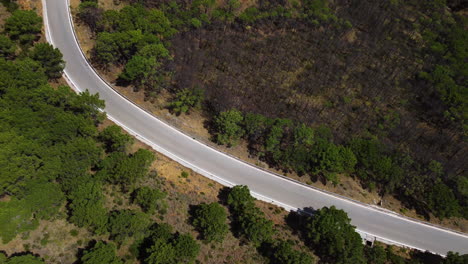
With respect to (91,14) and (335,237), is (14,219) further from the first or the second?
(91,14)

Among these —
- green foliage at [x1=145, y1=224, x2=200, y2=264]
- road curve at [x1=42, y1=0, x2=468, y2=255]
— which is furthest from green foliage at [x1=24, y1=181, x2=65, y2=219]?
road curve at [x1=42, y1=0, x2=468, y2=255]

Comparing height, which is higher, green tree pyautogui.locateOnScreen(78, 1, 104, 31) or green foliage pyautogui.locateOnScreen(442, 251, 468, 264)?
green tree pyautogui.locateOnScreen(78, 1, 104, 31)

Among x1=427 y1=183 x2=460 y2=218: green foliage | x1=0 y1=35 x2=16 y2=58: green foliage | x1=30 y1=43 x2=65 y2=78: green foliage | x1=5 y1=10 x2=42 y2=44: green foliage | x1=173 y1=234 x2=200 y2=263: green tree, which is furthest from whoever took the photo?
x1=5 y1=10 x2=42 y2=44: green foliage

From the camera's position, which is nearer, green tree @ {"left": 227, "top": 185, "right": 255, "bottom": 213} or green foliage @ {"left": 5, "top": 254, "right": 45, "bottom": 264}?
green foliage @ {"left": 5, "top": 254, "right": 45, "bottom": 264}

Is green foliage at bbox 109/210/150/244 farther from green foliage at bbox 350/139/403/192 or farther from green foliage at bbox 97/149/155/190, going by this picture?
green foliage at bbox 350/139/403/192

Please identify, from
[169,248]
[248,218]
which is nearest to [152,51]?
[248,218]

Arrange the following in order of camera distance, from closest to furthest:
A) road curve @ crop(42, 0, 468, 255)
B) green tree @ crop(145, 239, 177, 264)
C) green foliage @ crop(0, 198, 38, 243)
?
1. green foliage @ crop(0, 198, 38, 243)
2. green tree @ crop(145, 239, 177, 264)
3. road curve @ crop(42, 0, 468, 255)
